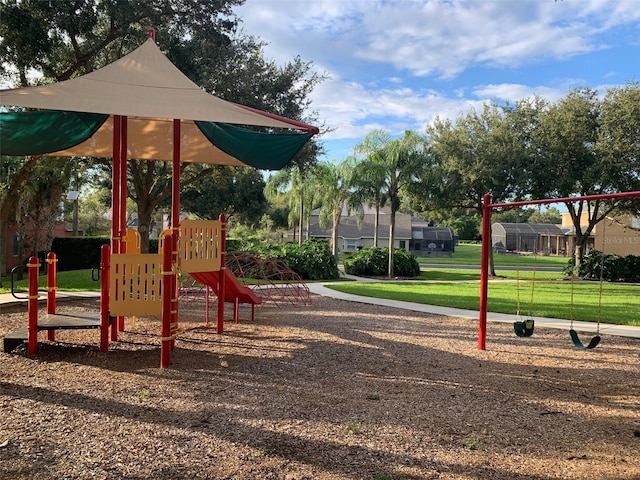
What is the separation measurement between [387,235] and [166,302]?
157ft

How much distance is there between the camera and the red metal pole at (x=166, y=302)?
6102 millimetres

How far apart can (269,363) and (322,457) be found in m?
2.95

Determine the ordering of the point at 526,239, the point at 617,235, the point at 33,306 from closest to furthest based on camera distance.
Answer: the point at 33,306 → the point at 617,235 → the point at 526,239

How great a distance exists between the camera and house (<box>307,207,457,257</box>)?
52.8 meters

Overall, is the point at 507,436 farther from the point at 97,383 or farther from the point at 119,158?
the point at 119,158

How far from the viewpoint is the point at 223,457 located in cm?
356

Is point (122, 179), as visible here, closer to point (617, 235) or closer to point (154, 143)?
point (154, 143)

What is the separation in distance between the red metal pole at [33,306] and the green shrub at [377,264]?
19.6 m

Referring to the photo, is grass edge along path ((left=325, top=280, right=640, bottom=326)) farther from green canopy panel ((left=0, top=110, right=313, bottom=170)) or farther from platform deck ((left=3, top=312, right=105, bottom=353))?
platform deck ((left=3, top=312, right=105, bottom=353))

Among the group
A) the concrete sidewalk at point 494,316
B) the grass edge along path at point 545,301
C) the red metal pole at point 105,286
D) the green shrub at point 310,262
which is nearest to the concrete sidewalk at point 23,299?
the red metal pole at point 105,286

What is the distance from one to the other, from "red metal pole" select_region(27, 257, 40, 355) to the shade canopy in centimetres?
198

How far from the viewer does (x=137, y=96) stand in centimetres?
590

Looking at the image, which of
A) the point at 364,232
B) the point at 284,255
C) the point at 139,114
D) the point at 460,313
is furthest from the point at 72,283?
the point at 364,232

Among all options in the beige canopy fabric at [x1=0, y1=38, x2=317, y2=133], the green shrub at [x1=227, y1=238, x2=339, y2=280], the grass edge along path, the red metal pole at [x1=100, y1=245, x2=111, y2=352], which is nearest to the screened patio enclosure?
the green shrub at [x1=227, y1=238, x2=339, y2=280]
